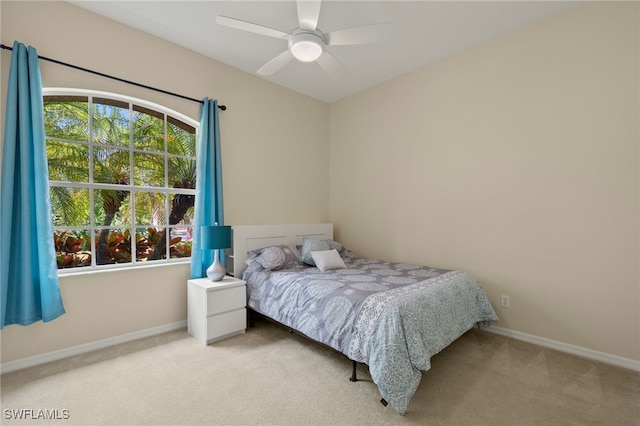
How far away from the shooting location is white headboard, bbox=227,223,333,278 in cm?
338

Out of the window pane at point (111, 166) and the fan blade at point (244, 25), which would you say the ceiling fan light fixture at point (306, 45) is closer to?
the fan blade at point (244, 25)

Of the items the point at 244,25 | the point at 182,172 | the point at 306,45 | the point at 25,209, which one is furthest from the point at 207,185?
the point at 306,45

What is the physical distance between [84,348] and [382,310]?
8.51ft

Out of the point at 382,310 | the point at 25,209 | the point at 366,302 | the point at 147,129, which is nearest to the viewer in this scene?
the point at 382,310

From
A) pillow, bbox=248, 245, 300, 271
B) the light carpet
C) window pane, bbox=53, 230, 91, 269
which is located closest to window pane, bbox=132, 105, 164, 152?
window pane, bbox=53, 230, 91, 269

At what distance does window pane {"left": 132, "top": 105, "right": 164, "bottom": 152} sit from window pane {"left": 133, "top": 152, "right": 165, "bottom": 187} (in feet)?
0.30

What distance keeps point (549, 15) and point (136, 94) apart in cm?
395

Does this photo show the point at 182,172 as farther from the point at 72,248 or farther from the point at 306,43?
the point at 306,43

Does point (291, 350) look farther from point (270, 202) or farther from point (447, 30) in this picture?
point (447, 30)

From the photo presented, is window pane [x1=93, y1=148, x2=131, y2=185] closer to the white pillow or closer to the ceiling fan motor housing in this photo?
the ceiling fan motor housing

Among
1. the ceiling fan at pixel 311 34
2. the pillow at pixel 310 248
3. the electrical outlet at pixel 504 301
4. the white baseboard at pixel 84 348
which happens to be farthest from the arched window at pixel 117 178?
the electrical outlet at pixel 504 301

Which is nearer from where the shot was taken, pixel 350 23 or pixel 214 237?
pixel 350 23

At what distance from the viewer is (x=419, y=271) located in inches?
122

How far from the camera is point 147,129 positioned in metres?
3.11
